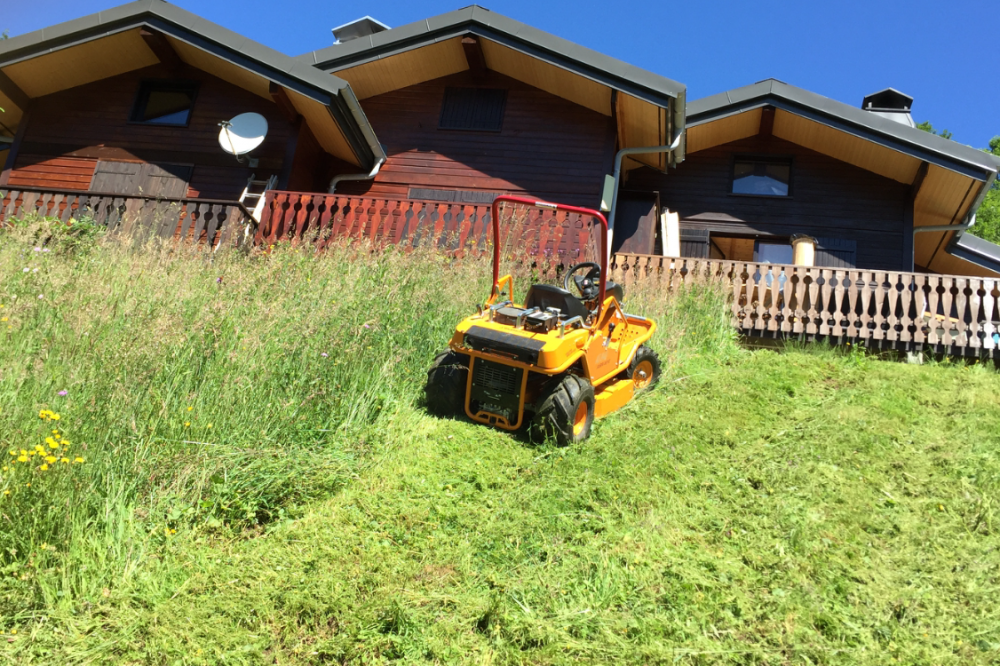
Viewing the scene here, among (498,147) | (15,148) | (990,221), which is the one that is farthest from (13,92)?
(990,221)

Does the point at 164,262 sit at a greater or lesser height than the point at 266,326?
greater

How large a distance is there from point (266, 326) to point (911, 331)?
898 centimetres

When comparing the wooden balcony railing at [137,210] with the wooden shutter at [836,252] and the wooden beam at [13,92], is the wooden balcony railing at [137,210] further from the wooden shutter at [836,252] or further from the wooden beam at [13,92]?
the wooden shutter at [836,252]

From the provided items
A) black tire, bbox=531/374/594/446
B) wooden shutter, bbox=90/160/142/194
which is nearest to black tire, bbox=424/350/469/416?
black tire, bbox=531/374/594/446

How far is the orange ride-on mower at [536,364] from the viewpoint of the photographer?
17.9 feet

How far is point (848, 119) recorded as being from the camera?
1341 cm

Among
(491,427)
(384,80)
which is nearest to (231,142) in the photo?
(384,80)

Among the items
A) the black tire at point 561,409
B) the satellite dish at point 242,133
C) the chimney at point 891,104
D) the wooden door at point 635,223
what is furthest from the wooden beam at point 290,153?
the chimney at point 891,104

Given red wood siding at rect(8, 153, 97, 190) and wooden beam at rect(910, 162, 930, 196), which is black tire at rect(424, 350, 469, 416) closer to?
red wood siding at rect(8, 153, 97, 190)

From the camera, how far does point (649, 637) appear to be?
11.6ft

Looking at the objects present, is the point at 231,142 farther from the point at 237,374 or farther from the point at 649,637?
the point at 649,637

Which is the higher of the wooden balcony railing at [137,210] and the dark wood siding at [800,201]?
the dark wood siding at [800,201]

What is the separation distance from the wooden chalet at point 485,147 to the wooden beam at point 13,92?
0.11 feet

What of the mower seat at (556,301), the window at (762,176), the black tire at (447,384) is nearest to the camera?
the black tire at (447,384)
